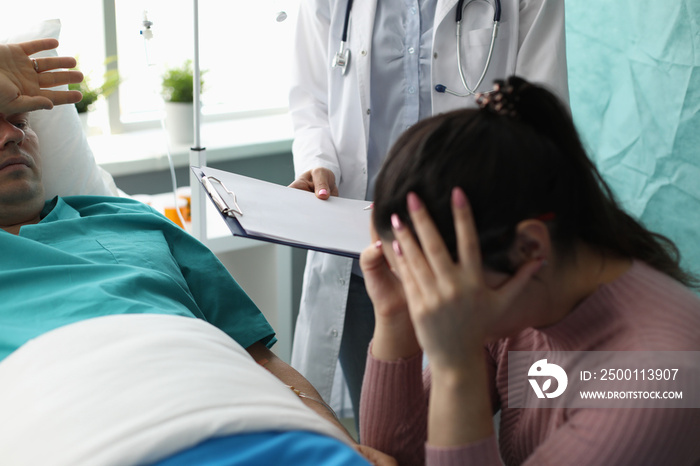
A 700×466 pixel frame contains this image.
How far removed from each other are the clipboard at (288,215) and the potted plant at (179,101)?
1325 mm

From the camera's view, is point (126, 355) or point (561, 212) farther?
point (126, 355)

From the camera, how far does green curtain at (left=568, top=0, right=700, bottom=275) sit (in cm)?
195

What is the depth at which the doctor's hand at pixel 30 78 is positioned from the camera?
4.33 ft

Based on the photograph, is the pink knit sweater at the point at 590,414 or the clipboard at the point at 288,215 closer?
the pink knit sweater at the point at 590,414

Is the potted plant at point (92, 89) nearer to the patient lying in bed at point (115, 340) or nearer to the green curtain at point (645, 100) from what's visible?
the patient lying in bed at point (115, 340)

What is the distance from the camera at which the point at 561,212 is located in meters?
0.76

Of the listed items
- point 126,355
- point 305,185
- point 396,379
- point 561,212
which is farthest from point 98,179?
point 561,212

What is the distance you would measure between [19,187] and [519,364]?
1037 millimetres

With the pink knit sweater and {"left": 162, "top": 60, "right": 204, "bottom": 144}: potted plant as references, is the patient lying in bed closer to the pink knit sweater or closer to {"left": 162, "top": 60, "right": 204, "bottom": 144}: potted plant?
the pink knit sweater

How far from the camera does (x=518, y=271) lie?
75cm

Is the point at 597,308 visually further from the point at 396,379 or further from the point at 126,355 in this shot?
the point at 126,355

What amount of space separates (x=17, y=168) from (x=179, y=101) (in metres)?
1.24

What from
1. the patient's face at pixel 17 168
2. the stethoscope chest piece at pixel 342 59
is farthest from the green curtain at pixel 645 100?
the patient's face at pixel 17 168

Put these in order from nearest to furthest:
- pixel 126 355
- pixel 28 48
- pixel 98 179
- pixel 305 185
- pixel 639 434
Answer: pixel 639 434
pixel 126 355
pixel 28 48
pixel 305 185
pixel 98 179
